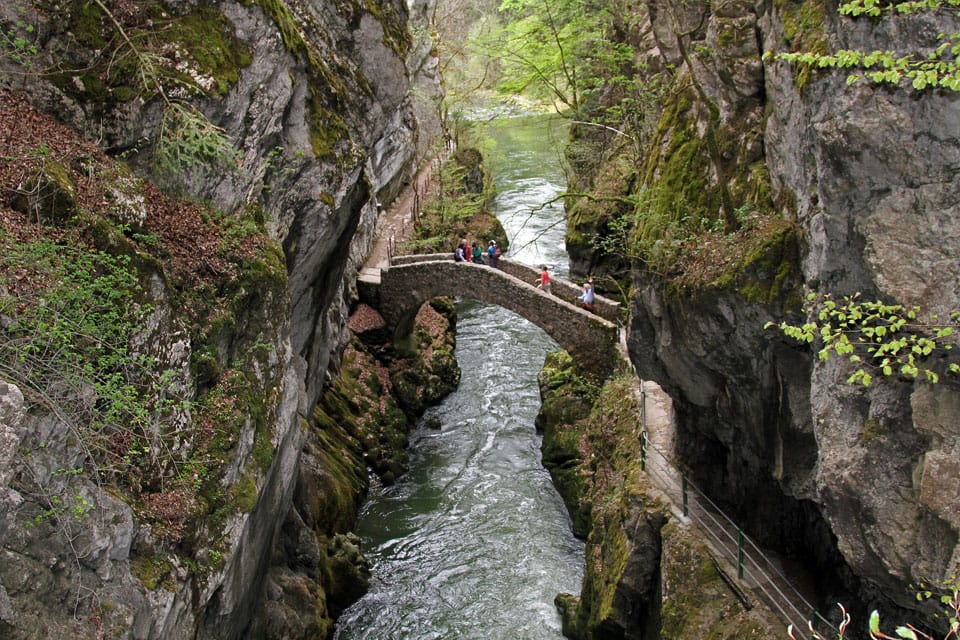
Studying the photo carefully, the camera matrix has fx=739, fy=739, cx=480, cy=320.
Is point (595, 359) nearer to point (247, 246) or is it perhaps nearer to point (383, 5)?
point (383, 5)

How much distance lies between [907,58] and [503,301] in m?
14.8

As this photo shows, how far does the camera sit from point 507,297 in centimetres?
2019

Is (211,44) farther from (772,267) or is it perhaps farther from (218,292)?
(772,267)

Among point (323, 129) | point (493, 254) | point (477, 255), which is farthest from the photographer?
point (477, 255)

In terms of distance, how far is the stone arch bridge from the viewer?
60.1 ft

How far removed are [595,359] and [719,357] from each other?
8.61 m

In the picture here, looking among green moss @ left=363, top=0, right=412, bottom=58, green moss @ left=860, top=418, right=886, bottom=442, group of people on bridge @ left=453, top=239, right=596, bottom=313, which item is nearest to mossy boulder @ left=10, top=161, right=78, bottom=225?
green moss @ left=860, top=418, right=886, bottom=442

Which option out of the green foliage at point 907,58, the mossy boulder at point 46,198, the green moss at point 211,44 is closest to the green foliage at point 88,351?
the mossy boulder at point 46,198

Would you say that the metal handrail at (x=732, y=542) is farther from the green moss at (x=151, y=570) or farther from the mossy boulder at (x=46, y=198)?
the mossy boulder at (x=46, y=198)

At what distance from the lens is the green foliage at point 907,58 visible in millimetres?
5660

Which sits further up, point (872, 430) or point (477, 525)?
point (872, 430)

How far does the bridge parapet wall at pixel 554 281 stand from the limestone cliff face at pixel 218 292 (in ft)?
23.3

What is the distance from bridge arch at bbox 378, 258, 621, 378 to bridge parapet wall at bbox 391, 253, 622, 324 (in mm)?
310

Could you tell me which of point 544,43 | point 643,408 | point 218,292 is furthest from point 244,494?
point 544,43
